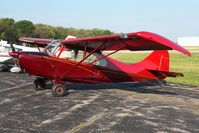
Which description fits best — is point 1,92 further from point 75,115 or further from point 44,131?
point 44,131

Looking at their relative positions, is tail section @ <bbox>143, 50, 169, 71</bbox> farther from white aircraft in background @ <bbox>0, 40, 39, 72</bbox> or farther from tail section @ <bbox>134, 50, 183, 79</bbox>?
white aircraft in background @ <bbox>0, 40, 39, 72</bbox>

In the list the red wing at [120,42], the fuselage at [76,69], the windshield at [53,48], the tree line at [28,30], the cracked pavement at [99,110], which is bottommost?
the cracked pavement at [99,110]

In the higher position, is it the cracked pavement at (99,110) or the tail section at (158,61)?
the tail section at (158,61)

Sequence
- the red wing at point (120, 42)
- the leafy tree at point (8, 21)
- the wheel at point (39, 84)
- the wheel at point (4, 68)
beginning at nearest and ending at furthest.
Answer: the red wing at point (120, 42) < the wheel at point (39, 84) < the wheel at point (4, 68) < the leafy tree at point (8, 21)

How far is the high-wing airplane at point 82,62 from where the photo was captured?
11242mm

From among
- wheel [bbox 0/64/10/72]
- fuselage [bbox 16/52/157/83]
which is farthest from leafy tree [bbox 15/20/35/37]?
fuselage [bbox 16/52/157/83]

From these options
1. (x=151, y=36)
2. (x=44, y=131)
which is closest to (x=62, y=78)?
(x=151, y=36)

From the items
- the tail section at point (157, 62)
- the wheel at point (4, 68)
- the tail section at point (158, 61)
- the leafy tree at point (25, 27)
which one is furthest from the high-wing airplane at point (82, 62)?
the leafy tree at point (25, 27)

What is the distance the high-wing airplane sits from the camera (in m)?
11.2

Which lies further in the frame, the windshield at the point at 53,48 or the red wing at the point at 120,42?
the windshield at the point at 53,48

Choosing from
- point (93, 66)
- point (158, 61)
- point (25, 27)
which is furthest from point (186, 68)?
point (25, 27)

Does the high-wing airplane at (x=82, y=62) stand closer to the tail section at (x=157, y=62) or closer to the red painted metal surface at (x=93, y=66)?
the red painted metal surface at (x=93, y=66)

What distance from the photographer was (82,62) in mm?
12266

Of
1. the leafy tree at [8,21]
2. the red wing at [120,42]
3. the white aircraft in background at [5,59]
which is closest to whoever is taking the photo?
the red wing at [120,42]
